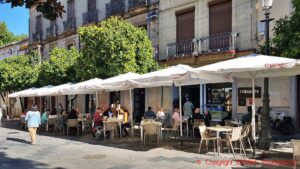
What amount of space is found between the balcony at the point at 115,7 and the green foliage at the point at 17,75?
8241 millimetres

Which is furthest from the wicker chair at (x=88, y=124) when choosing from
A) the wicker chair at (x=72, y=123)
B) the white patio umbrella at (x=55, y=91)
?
the white patio umbrella at (x=55, y=91)

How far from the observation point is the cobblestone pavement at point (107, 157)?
10.2 metres

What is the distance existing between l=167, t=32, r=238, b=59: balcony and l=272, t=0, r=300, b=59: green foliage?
5.89 metres

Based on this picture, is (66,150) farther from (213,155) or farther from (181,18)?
(181,18)

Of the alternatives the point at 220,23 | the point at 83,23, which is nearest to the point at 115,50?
the point at 220,23

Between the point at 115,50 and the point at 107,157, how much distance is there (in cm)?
894

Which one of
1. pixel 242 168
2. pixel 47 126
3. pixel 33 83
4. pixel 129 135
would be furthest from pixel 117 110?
pixel 33 83

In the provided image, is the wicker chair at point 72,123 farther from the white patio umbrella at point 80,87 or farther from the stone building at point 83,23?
the stone building at point 83,23

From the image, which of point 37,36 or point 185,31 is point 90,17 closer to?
point 185,31

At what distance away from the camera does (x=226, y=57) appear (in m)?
19.0

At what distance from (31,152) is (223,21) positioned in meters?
11.5

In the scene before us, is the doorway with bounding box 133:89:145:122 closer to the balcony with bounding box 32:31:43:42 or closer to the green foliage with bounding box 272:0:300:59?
the green foliage with bounding box 272:0:300:59

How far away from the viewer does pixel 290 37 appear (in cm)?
1230

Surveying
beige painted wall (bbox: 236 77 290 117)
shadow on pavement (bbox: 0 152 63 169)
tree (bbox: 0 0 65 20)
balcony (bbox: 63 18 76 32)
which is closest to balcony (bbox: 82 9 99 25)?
balcony (bbox: 63 18 76 32)
